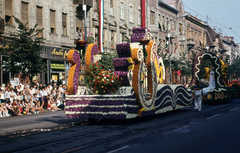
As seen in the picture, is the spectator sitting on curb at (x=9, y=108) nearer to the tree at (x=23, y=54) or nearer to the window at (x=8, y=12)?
the tree at (x=23, y=54)

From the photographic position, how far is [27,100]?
19172mm

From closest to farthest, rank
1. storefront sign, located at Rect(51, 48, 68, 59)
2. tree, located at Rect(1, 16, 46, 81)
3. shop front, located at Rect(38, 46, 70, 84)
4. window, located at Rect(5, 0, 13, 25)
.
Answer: tree, located at Rect(1, 16, 46, 81) → window, located at Rect(5, 0, 13, 25) → shop front, located at Rect(38, 46, 70, 84) → storefront sign, located at Rect(51, 48, 68, 59)

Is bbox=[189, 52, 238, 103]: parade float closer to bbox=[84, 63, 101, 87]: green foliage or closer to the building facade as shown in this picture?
bbox=[84, 63, 101, 87]: green foliage

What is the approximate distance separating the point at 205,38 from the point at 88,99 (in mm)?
59321

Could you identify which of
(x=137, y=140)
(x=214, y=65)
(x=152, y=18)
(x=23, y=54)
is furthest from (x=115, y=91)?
(x=152, y=18)

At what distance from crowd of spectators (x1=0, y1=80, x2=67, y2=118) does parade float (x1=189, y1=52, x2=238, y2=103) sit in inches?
362

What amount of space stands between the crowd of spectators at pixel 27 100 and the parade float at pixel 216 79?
919 cm

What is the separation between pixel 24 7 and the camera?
24875 millimetres

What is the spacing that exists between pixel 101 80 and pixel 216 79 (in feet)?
42.5

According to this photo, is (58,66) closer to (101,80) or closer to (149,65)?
(149,65)

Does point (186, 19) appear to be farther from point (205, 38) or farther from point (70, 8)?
point (70, 8)

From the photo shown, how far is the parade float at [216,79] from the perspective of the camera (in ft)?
71.5

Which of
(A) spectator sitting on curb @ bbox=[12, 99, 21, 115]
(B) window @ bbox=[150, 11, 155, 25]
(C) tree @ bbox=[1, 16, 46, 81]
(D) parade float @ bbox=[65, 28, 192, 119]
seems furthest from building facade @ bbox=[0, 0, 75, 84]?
(B) window @ bbox=[150, 11, 155, 25]

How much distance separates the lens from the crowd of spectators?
59.9 ft
